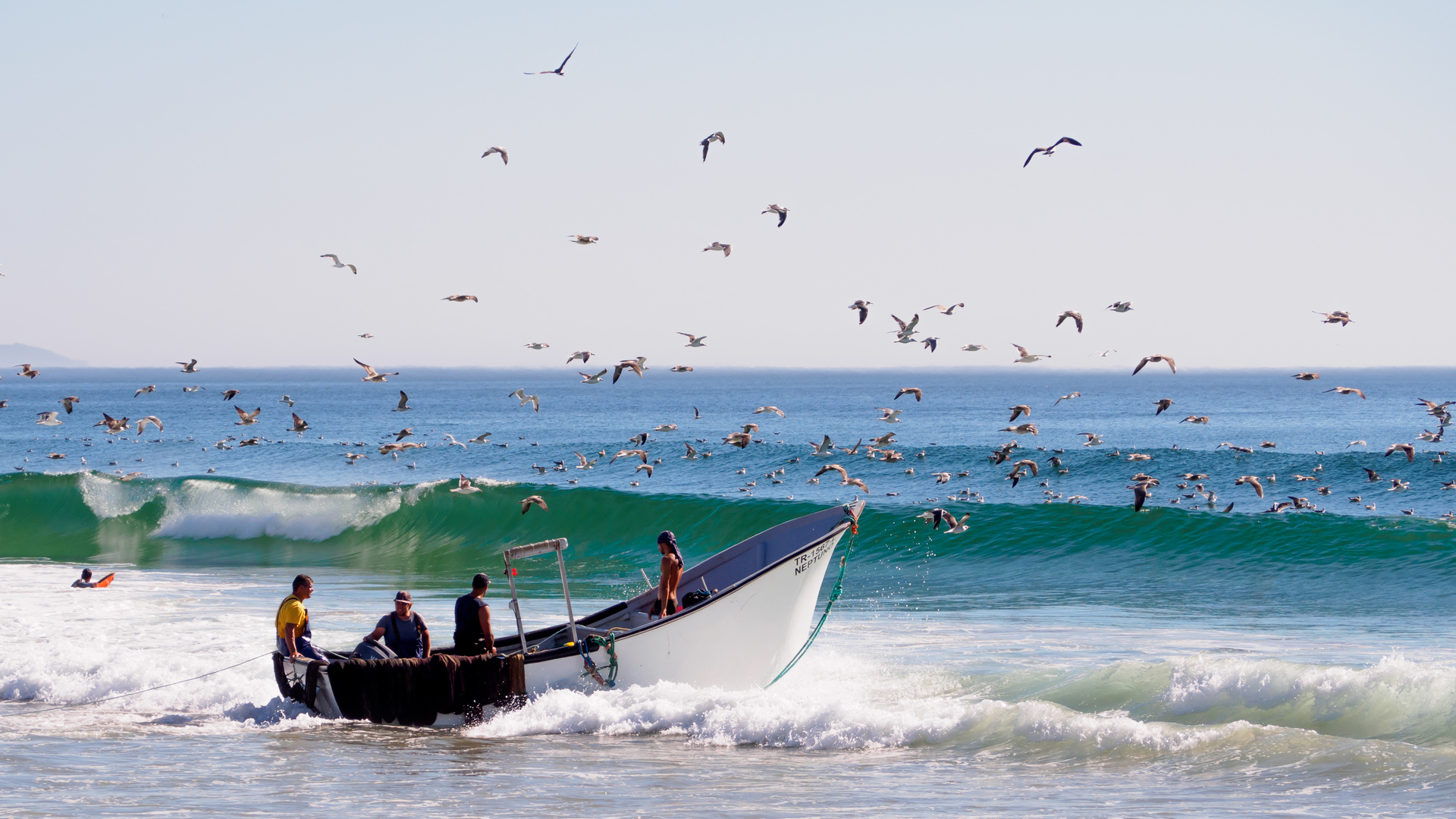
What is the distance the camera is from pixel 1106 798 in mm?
10242

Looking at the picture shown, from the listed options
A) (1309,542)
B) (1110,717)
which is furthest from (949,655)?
(1309,542)

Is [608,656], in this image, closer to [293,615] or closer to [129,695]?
[293,615]

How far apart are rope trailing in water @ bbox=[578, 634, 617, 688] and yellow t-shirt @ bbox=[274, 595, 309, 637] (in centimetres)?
299

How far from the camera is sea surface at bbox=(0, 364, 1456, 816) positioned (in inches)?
417

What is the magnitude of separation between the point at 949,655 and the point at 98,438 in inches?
3618

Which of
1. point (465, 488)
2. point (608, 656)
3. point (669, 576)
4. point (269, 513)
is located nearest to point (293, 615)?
point (608, 656)

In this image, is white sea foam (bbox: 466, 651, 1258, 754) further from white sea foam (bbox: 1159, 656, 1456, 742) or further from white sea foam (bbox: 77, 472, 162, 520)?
white sea foam (bbox: 77, 472, 162, 520)

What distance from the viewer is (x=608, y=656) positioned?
1318cm

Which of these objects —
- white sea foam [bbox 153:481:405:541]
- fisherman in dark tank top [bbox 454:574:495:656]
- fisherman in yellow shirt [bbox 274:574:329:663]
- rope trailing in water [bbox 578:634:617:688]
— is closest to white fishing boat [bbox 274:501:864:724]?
rope trailing in water [bbox 578:634:617:688]

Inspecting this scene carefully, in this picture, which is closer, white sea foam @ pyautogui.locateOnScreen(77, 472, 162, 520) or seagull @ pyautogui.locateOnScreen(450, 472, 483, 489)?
seagull @ pyautogui.locateOnScreen(450, 472, 483, 489)

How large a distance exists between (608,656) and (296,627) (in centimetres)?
333

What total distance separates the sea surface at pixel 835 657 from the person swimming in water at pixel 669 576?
38.1 inches

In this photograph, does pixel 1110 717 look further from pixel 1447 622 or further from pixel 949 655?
pixel 1447 622

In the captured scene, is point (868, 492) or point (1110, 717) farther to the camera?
point (868, 492)
